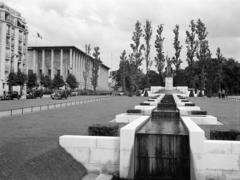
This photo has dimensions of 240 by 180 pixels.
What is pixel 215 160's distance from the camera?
898 cm

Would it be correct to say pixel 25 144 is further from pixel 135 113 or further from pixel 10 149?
pixel 135 113

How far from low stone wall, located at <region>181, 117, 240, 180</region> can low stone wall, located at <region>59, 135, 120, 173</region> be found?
226cm

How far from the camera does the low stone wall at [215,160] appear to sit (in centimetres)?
891

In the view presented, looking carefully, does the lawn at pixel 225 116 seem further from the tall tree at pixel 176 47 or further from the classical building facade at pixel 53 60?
the classical building facade at pixel 53 60

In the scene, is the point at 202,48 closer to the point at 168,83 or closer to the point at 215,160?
the point at 168,83

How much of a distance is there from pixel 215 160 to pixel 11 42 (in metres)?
67.7

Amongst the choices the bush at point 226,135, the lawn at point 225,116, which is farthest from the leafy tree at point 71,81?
the bush at point 226,135

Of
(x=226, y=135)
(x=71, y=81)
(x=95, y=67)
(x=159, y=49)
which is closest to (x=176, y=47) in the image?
(x=159, y=49)

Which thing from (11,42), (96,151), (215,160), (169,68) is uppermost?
(11,42)

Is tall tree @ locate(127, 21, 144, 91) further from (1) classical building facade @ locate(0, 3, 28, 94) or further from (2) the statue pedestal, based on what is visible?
(1) classical building facade @ locate(0, 3, 28, 94)

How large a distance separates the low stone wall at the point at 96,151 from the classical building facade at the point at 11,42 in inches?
2306

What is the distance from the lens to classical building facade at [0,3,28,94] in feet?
214

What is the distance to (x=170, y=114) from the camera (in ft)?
65.5

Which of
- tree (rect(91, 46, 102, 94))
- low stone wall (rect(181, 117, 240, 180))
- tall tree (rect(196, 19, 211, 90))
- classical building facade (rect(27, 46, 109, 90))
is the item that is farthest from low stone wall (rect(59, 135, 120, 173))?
classical building facade (rect(27, 46, 109, 90))
